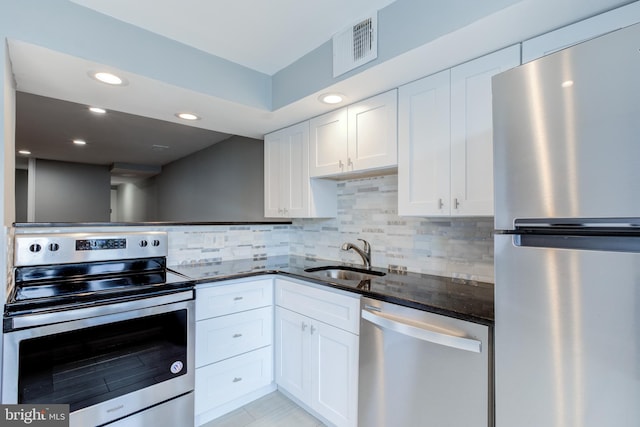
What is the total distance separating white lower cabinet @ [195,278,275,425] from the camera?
1.85 meters

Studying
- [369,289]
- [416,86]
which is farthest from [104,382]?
[416,86]

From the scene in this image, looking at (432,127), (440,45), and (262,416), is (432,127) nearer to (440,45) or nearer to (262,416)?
(440,45)

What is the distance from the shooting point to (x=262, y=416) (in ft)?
6.40

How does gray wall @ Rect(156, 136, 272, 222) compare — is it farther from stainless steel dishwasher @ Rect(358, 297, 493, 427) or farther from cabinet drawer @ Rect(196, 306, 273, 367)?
stainless steel dishwasher @ Rect(358, 297, 493, 427)

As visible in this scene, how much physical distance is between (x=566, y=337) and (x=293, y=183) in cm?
201

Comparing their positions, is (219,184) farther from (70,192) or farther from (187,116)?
(70,192)

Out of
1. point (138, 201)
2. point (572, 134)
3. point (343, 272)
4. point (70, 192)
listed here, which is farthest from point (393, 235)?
point (138, 201)

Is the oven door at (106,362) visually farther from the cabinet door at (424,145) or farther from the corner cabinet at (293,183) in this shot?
the cabinet door at (424,145)

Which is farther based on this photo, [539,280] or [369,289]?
[369,289]

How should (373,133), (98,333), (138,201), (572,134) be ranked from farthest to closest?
(138,201), (373,133), (98,333), (572,134)

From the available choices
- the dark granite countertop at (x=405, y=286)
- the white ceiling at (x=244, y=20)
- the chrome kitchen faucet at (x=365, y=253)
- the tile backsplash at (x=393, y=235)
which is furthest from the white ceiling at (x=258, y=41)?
the dark granite countertop at (x=405, y=286)

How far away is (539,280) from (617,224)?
9.6 inches

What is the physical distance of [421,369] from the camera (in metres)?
1.32

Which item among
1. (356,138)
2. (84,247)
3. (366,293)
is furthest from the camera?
(356,138)
